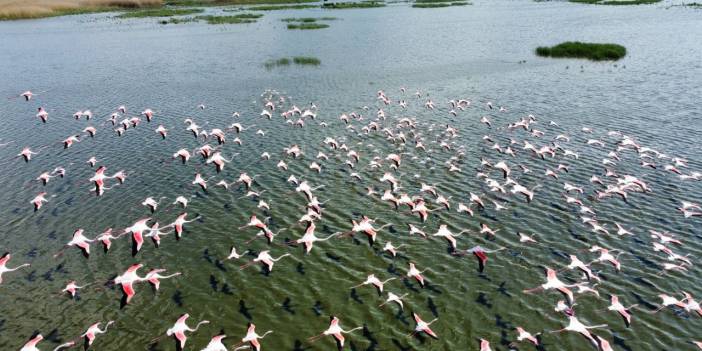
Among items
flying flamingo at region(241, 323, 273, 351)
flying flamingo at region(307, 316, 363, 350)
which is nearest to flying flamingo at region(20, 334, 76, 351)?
flying flamingo at region(241, 323, 273, 351)

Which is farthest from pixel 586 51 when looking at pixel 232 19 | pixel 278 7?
pixel 278 7

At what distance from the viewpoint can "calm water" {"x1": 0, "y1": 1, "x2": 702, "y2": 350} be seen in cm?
1777

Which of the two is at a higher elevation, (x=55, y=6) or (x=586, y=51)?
(x=55, y=6)

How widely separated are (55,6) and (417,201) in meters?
166

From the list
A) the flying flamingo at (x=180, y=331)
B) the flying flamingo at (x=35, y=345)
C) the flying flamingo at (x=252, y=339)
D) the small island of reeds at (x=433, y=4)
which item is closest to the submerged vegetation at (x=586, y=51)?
the flying flamingo at (x=252, y=339)

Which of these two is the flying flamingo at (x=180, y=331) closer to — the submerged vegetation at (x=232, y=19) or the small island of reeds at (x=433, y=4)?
the submerged vegetation at (x=232, y=19)

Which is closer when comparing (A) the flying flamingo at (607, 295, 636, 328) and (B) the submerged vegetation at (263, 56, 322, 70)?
(A) the flying flamingo at (607, 295, 636, 328)

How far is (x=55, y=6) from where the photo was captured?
146000 mm

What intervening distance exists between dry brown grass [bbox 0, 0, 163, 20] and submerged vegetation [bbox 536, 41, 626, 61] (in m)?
139

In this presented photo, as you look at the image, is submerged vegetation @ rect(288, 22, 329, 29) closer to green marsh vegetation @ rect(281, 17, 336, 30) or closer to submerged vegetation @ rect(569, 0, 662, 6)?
green marsh vegetation @ rect(281, 17, 336, 30)

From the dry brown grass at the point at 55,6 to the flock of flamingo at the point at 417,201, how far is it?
118190mm

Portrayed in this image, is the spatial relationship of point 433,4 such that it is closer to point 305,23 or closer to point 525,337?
point 305,23

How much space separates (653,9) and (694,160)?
10151cm

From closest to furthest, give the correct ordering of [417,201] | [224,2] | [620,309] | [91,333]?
1. [91,333]
2. [620,309]
3. [417,201]
4. [224,2]
